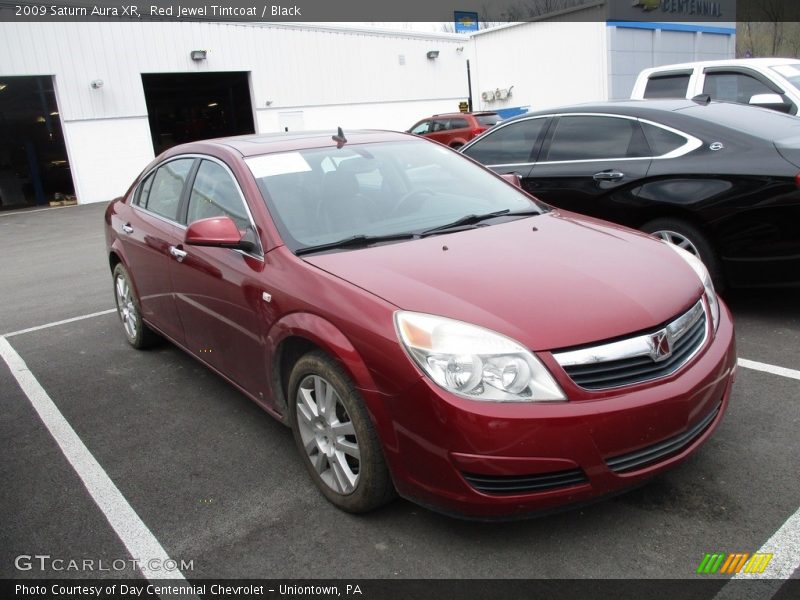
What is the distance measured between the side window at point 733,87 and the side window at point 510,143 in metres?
3.03

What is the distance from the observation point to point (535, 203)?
3836 millimetres

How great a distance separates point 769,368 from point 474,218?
78.7 inches

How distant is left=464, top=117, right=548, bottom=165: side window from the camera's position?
5.93 meters

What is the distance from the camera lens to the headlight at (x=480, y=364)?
2.27m

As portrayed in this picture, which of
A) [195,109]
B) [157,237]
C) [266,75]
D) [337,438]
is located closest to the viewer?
[337,438]

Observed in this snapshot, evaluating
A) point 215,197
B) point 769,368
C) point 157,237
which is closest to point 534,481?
point 769,368

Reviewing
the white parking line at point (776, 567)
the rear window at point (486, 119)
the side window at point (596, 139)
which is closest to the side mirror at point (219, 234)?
the white parking line at point (776, 567)

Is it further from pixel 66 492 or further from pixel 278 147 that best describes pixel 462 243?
pixel 66 492

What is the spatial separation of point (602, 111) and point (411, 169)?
96.0 inches

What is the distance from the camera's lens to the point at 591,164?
5348 millimetres

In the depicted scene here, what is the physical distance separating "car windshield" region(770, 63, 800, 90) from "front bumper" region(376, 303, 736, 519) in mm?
6256

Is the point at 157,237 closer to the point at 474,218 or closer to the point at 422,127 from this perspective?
the point at 474,218

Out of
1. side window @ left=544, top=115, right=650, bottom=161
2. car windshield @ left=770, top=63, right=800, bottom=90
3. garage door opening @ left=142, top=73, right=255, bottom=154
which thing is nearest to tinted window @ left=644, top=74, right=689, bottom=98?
car windshield @ left=770, top=63, right=800, bottom=90

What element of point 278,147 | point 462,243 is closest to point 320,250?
point 462,243
